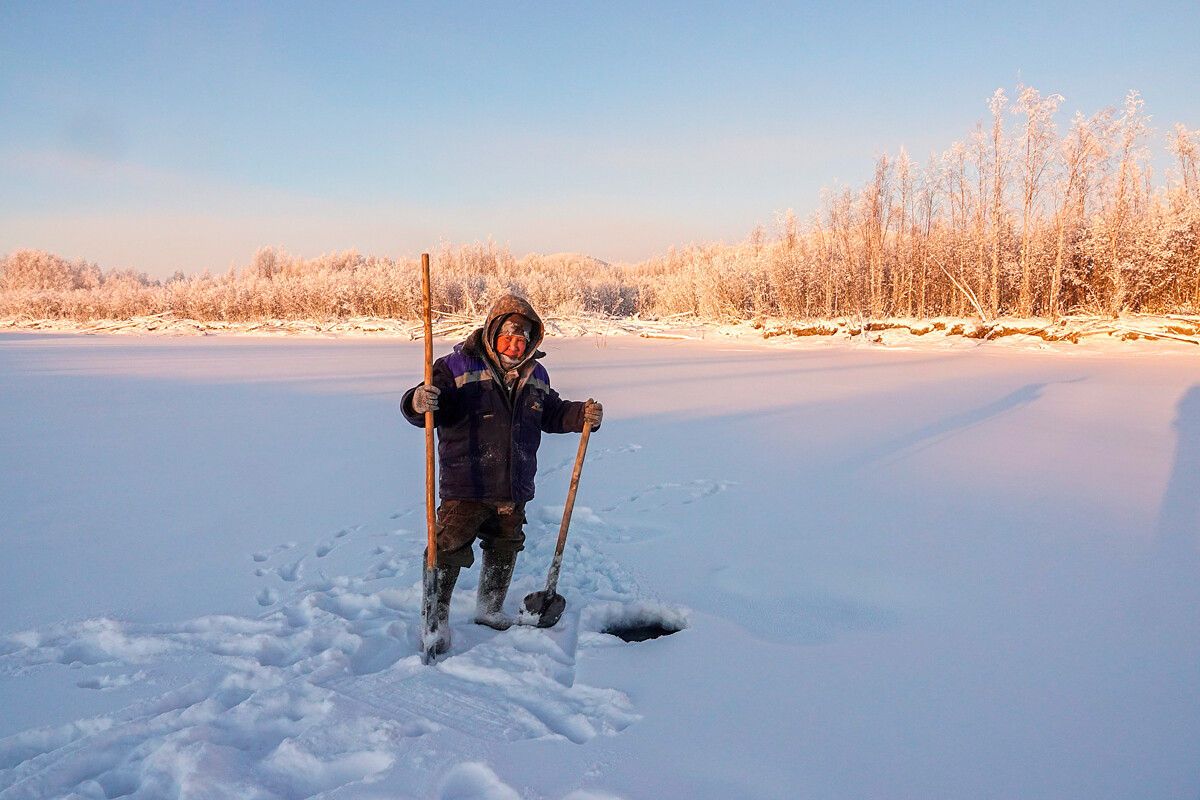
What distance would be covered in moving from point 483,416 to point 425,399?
31cm

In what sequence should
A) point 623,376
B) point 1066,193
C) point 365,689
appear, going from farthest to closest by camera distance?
point 1066,193 → point 623,376 → point 365,689

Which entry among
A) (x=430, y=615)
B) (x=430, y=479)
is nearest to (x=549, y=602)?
(x=430, y=615)

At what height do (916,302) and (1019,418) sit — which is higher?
(916,302)

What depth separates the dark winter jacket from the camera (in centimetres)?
261

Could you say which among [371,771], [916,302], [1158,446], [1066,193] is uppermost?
[1066,193]

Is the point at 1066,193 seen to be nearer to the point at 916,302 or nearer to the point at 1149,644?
the point at 916,302

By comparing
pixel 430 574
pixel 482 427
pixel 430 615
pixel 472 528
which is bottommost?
pixel 430 615

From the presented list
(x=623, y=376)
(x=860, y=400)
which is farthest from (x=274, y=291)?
(x=860, y=400)

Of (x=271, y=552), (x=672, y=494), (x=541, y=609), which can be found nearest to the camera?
(x=541, y=609)

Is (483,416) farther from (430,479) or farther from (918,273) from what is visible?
(918,273)

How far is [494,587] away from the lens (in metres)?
2.81

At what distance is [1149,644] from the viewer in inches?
92.4

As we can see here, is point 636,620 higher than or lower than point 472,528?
lower

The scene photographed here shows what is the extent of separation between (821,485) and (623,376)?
7.19m
